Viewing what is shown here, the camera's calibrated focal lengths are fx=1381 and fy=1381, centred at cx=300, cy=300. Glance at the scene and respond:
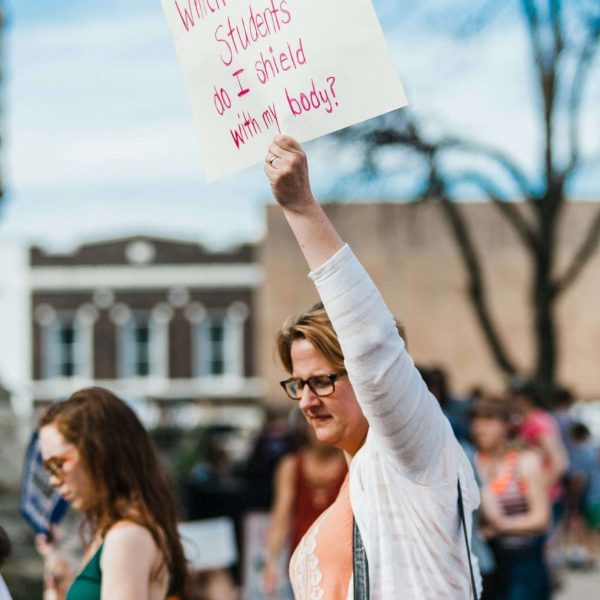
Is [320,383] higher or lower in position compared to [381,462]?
higher

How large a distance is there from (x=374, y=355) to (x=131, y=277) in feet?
134

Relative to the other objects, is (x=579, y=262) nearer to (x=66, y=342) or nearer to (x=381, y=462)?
(x=381, y=462)

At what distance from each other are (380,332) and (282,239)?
125ft

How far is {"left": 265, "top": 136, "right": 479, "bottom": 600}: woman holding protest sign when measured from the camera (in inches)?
89.6

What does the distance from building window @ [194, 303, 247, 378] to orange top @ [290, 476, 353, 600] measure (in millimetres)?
39256

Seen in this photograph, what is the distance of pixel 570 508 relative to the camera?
14.2 m

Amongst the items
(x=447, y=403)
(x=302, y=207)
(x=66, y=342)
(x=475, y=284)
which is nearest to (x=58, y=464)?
(x=302, y=207)

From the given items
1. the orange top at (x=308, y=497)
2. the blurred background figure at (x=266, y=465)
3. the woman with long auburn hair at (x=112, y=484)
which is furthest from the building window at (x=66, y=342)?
the woman with long auburn hair at (x=112, y=484)

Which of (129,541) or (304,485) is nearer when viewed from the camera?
(129,541)

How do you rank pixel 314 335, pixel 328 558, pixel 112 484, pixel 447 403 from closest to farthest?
pixel 328 558
pixel 314 335
pixel 112 484
pixel 447 403

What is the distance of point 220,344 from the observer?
42250mm

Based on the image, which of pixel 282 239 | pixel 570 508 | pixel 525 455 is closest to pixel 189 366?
pixel 282 239

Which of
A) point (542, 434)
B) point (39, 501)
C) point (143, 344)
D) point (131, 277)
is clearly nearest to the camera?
point (39, 501)

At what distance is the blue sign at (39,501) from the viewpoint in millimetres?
4289
